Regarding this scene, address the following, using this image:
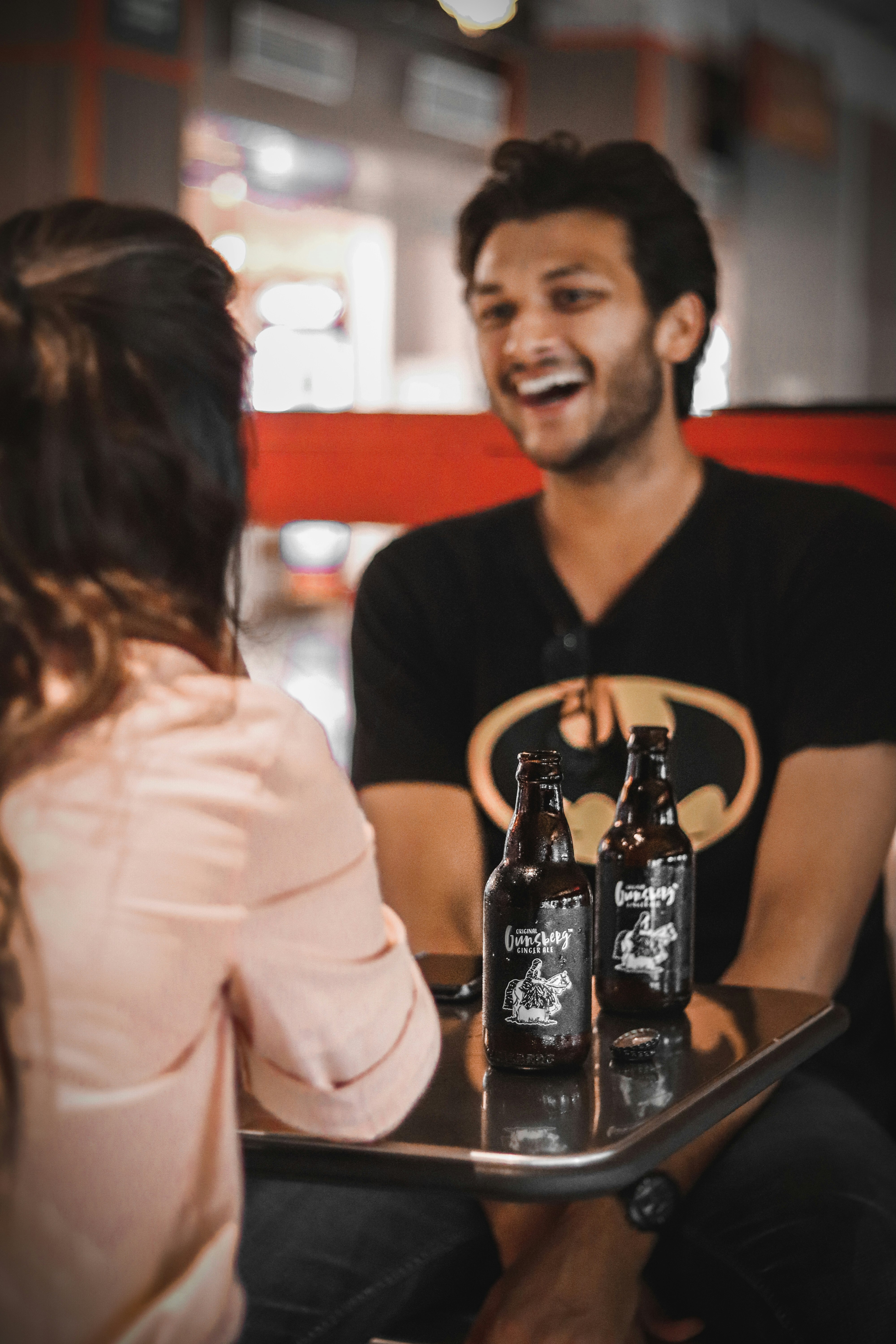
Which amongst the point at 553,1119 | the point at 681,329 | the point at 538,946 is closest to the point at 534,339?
the point at 681,329

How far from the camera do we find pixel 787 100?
7578 millimetres

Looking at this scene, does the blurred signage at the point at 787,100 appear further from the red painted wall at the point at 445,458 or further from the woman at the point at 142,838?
the woman at the point at 142,838

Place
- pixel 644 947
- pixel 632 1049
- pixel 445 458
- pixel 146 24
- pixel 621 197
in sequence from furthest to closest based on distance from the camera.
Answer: pixel 146 24
pixel 445 458
pixel 621 197
pixel 644 947
pixel 632 1049

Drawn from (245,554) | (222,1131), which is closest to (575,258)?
(245,554)

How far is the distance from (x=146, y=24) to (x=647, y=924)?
14.8 ft

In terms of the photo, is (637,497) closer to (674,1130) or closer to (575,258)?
(575,258)

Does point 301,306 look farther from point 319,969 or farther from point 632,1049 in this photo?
point 319,969

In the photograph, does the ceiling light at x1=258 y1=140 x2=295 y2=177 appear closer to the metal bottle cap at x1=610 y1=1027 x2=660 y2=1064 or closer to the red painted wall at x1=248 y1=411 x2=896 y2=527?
the red painted wall at x1=248 y1=411 x2=896 y2=527

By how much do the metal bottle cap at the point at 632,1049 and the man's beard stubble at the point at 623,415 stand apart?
1.04 metres

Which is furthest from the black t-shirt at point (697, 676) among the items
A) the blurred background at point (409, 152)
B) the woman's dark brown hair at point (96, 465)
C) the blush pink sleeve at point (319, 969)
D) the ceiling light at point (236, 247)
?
the ceiling light at point (236, 247)

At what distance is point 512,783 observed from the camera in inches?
75.2

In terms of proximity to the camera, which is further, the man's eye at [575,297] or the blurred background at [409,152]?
the blurred background at [409,152]

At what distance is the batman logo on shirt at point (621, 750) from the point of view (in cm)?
185

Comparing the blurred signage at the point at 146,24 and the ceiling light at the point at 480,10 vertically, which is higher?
the ceiling light at the point at 480,10
